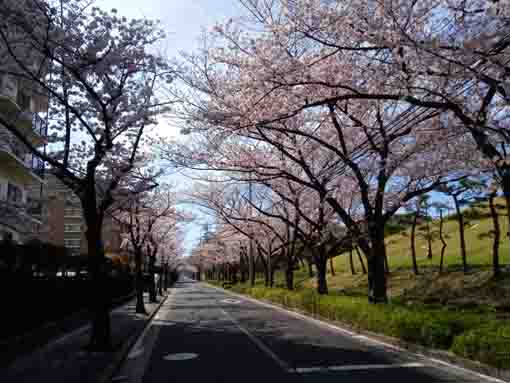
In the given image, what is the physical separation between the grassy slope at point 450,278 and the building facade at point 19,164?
1664 cm

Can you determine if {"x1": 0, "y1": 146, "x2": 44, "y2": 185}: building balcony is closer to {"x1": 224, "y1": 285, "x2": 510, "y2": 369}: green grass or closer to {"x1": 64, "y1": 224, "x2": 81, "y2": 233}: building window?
{"x1": 224, "y1": 285, "x2": 510, "y2": 369}: green grass

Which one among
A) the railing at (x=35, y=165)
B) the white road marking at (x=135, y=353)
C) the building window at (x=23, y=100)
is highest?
the building window at (x=23, y=100)

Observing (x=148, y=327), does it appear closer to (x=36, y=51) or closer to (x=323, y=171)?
(x=323, y=171)

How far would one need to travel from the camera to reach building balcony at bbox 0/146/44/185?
21342 millimetres

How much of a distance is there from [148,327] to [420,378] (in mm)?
10896

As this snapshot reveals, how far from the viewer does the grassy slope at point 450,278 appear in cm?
1996

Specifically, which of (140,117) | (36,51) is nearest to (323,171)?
(140,117)

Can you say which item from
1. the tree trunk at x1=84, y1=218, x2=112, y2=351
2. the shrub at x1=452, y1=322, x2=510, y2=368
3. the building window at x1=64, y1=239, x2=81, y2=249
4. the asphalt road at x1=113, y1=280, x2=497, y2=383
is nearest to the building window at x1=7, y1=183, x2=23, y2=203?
the asphalt road at x1=113, y1=280, x2=497, y2=383

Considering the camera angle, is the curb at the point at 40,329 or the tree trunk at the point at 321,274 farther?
the tree trunk at the point at 321,274

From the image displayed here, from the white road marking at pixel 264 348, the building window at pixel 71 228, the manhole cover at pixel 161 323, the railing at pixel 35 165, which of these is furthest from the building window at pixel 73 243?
the white road marking at pixel 264 348

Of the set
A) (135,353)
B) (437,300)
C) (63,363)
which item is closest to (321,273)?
(437,300)

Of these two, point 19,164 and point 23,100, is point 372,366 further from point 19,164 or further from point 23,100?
point 23,100

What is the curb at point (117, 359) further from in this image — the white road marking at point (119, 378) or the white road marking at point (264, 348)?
the white road marking at point (264, 348)

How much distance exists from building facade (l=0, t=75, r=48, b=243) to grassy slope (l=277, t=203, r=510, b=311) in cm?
1664
